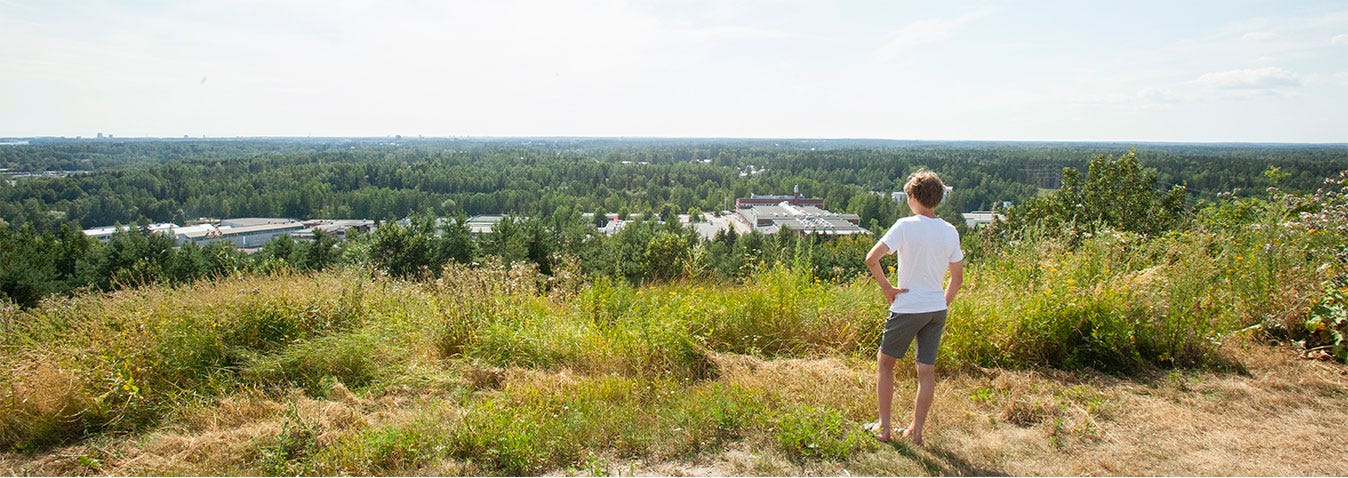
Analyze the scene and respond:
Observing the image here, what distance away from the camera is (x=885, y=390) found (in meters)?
3.29

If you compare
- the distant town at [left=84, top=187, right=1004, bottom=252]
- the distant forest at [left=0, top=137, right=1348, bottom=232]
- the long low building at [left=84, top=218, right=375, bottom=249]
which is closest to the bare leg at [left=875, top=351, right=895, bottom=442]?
the distant town at [left=84, top=187, right=1004, bottom=252]

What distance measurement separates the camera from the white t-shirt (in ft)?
10.4

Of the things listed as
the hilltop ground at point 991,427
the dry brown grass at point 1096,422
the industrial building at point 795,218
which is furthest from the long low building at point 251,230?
the dry brown grass at point 1096,422

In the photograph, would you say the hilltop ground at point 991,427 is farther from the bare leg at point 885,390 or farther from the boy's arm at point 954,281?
the boy's arm at point 954,281

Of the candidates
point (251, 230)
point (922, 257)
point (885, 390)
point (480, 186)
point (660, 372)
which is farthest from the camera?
point (480, 186)

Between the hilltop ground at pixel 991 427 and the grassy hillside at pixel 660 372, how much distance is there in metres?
0.02

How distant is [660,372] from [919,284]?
1.81 meters

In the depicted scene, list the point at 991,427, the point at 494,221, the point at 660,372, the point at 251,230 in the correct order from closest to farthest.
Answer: the point at 991,427, the point at 660,372, the point at 494,221, the point at 251,230

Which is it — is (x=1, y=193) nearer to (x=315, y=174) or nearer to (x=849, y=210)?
(x=315, y=174)

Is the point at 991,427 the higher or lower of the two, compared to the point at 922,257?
lower

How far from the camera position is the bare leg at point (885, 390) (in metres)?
3.29

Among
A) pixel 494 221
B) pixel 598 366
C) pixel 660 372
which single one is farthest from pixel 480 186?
pixel 660 372

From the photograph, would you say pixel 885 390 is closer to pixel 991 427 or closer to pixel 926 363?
pixel 926 363

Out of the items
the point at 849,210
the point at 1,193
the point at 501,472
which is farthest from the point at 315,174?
the point at 501,472
